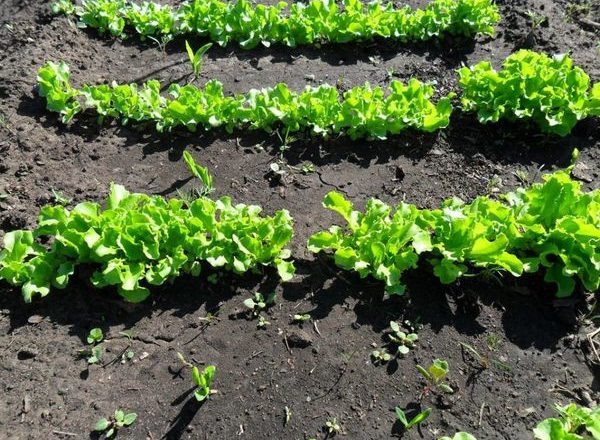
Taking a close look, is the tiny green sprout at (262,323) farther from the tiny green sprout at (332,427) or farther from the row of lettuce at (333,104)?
the row of lettuce at (333,104)

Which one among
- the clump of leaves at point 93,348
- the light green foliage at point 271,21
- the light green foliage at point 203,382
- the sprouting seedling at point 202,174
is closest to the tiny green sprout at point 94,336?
the clump of leaves at point 93,348

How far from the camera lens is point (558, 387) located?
3.28 metres

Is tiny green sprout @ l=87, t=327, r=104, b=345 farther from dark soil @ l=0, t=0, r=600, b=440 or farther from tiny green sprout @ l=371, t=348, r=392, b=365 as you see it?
tiny green sprout @ l=371, t=348, r=392, b=365

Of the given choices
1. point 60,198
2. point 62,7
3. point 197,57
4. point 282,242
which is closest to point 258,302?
point 282,242

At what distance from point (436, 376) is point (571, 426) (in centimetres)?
71

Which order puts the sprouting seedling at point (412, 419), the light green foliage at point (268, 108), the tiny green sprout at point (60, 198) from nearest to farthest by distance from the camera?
the sprouting seedling at point (412, 419) → the tiny green sprout at point (60, 198) → the light green foliage at point (268, 108)

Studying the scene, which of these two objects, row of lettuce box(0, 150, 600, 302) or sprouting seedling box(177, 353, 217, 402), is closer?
sprouting seedling box(177, 353, 217, 402)

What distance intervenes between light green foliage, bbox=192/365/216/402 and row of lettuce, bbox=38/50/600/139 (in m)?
2.27

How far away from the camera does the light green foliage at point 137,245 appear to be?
133 inches

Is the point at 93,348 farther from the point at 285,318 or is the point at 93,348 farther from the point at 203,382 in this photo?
the point at 285,318

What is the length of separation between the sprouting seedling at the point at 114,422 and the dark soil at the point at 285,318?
54 mm

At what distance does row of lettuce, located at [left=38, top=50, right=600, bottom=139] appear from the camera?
4602mm

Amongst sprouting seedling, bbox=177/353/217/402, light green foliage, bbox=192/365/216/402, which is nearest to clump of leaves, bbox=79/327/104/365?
sprouting seedling, bbox=177/353/217/402

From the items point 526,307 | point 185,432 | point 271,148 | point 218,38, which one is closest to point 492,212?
point 526,307
